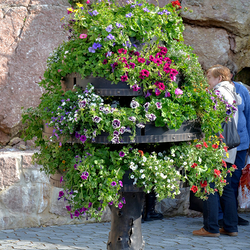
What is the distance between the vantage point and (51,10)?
193 inches

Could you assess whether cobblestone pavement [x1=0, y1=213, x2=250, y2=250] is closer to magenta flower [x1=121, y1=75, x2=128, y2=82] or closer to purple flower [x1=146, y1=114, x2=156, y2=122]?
purple flower [x1=146, y1=114, x2=156, y2=122]

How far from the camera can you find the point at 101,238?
152 inches

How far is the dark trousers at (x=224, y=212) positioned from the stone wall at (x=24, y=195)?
1648 mm

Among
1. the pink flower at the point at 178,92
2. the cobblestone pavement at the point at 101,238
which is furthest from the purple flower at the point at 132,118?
the cobblestone pavement at the point at 101,238

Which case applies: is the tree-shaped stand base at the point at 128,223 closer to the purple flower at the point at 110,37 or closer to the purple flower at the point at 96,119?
the purple flower at the point at 96,119

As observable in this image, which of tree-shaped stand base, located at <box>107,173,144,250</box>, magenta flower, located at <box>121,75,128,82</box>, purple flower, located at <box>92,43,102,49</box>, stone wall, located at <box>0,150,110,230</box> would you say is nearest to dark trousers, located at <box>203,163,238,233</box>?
tree-shaped stand base, located at <box>107,173,144,250</box>

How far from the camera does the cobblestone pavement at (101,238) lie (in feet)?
11.8

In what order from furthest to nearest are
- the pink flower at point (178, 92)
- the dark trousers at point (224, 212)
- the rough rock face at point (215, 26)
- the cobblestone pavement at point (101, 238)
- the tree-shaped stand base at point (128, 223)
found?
the rough rock face at point (215, 26) < the dark trousers at point (224, 212) < the cobblestone pavement at point (101, 238) < the tree-shaped stand base at point (128, 223) < the pink flower at point (178, 92)

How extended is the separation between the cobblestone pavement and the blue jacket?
101 centimetres

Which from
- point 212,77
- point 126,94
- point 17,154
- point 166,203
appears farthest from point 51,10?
point 126,94

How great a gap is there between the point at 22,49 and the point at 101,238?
8.54 feet

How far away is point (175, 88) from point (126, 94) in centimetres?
29

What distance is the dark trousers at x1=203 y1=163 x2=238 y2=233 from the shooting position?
3.79 metres

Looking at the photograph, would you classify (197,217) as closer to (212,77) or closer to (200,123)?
(212,77)
